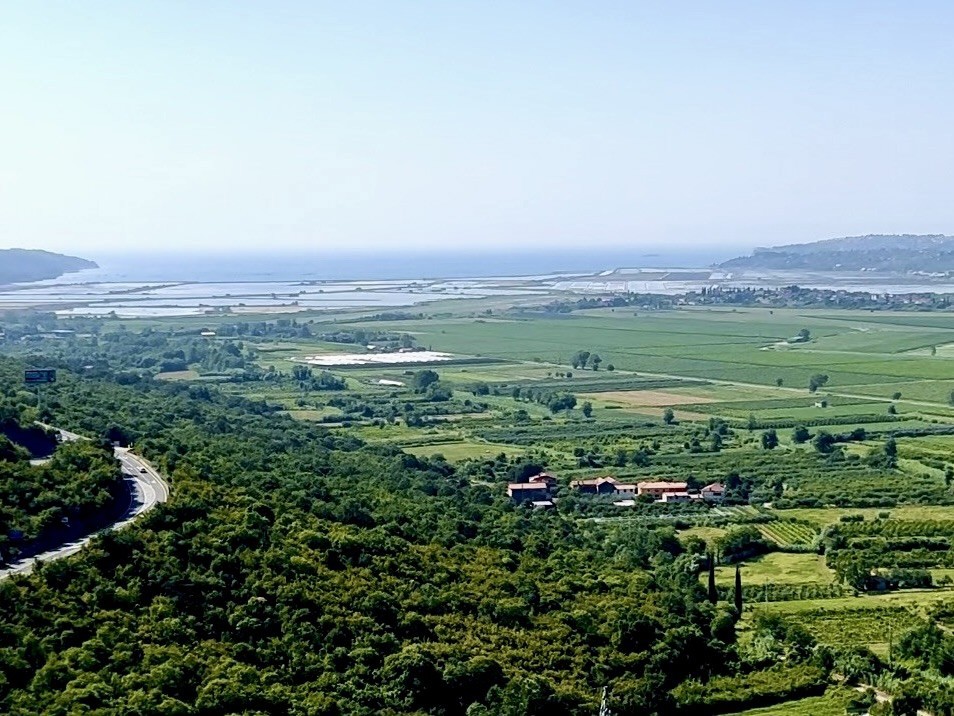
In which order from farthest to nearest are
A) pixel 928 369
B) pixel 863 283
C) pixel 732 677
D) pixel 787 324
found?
pixel 863 283 < pixel 787 324 < pixel 928 369 < pixel 732 677

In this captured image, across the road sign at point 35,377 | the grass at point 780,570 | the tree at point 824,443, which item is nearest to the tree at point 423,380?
the tree at point 824,443

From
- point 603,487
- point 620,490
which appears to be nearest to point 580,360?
point 603,487

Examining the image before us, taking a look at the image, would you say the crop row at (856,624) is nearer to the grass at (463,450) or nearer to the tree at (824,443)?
the tree at (824,443)

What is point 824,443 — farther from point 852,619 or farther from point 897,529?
point 852,619

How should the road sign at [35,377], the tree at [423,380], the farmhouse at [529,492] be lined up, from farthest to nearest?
the tree at [423,380], the road sign at [35,377], the farmhouse at [529,492]

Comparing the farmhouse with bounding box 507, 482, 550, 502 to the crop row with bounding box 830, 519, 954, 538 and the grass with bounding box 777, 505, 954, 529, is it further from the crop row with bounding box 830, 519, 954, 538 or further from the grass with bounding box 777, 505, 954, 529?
the crop row with bounding box 830, 519, 954, 538

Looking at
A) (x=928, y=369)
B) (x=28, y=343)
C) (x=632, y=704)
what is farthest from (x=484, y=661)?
(x=28, y=343)

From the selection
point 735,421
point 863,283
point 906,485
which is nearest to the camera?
point 906,485

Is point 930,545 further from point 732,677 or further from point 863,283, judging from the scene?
point 863,283
